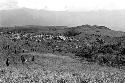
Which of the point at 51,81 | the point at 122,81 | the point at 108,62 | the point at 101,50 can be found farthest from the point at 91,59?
the point at 51,81

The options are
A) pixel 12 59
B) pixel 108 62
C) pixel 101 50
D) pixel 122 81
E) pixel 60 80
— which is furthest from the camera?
pixel 101 50

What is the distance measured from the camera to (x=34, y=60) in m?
59.2

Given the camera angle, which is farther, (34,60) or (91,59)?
(91,59)

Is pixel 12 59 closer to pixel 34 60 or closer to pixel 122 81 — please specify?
pixel 34 60

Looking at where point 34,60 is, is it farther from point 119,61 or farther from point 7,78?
point 7,78

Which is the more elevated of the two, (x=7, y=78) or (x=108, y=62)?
(x=7, y=78)

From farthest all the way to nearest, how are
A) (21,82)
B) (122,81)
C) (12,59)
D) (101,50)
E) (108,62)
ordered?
(101,50) < (108,62) < (12,59) < (122,81) < (21,82)

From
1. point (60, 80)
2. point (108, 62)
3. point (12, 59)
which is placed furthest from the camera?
point (108, 62)

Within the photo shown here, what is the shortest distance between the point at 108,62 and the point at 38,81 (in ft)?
119

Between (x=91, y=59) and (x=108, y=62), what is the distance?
17.2ft

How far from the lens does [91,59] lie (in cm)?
6700

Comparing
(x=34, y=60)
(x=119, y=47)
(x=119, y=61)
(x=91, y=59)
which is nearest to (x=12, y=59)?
(x=34, y=60)

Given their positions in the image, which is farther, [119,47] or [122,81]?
[119,47]

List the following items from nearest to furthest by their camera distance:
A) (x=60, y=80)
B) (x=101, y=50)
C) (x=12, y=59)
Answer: (x=60, y=80) → (x=12, y=59) → (x=101, y=50)
